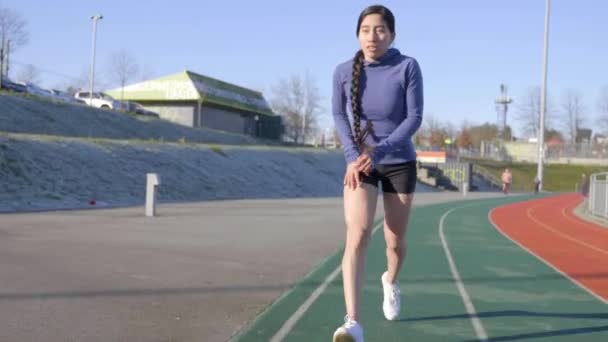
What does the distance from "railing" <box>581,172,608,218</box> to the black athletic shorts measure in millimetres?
15256

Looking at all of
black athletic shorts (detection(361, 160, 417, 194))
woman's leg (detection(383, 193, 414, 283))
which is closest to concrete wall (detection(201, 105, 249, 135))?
woman's leg (detection(383, 193, 414, 283))

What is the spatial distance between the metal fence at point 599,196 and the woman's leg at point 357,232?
614 inches

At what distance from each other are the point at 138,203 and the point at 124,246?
10601 millimetres

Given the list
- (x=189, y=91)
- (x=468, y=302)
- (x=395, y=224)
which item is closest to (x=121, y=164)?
(x=468, y=302)

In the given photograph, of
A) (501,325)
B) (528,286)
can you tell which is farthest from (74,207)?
(501,325)

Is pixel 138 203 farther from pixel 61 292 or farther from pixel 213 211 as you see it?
pixel 61 292

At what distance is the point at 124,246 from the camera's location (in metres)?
9.11

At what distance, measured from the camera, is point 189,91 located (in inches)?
2083

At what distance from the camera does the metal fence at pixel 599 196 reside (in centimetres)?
1798

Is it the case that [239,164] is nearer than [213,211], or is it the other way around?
[213,211]

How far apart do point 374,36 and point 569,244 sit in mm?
9436

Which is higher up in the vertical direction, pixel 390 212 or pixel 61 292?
pixel 390 212

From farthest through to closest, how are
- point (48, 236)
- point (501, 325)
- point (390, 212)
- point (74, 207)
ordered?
1. point (74, 207)
2. point (48, 236)
3. point (501, 325)
4. point (390, 212)

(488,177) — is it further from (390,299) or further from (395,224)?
(395,224)
